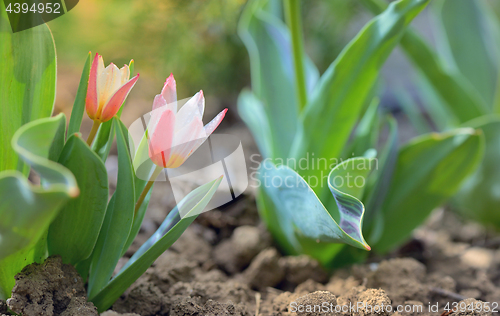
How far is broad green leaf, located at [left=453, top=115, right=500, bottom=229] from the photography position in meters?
0.90

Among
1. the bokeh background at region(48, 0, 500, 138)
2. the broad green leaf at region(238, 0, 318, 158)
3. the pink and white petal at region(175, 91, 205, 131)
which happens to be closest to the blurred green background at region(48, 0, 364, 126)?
the bokeh background at region(48, 0, 500, 138)

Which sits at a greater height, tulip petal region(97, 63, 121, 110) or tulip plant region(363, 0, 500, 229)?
tulip petal region(97, 63, 121, 110)

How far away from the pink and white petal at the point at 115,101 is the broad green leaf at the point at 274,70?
0.48m

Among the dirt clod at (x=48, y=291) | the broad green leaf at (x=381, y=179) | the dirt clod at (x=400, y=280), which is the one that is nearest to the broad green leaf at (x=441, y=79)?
the broad green leaf at (x=381, y=179)

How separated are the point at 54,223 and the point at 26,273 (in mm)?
75

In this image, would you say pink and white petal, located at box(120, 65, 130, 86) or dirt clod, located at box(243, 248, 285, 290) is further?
dirt clod, located at box(243, 248, 285, 290)

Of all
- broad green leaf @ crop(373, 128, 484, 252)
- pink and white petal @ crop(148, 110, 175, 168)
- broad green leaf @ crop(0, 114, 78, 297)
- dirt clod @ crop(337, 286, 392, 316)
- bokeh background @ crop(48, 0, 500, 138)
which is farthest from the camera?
bokeh background @ crop(48, 0, 500, 138)

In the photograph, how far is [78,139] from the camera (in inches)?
16.6

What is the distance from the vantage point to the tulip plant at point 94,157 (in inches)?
17.3

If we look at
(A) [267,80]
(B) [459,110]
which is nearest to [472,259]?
(B) [459,110]

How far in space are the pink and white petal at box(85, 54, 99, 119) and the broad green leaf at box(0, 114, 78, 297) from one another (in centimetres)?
10

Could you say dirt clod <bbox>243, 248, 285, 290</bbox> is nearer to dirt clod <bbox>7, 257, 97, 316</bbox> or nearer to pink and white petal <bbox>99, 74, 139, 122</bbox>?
dirt clod <bbox>7, 257, 97, 316</bbox>

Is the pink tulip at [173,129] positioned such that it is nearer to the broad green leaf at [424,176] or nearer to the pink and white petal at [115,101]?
the pink and white petal at [115,101]

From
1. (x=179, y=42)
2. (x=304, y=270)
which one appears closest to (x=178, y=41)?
(x=179, y=42)
